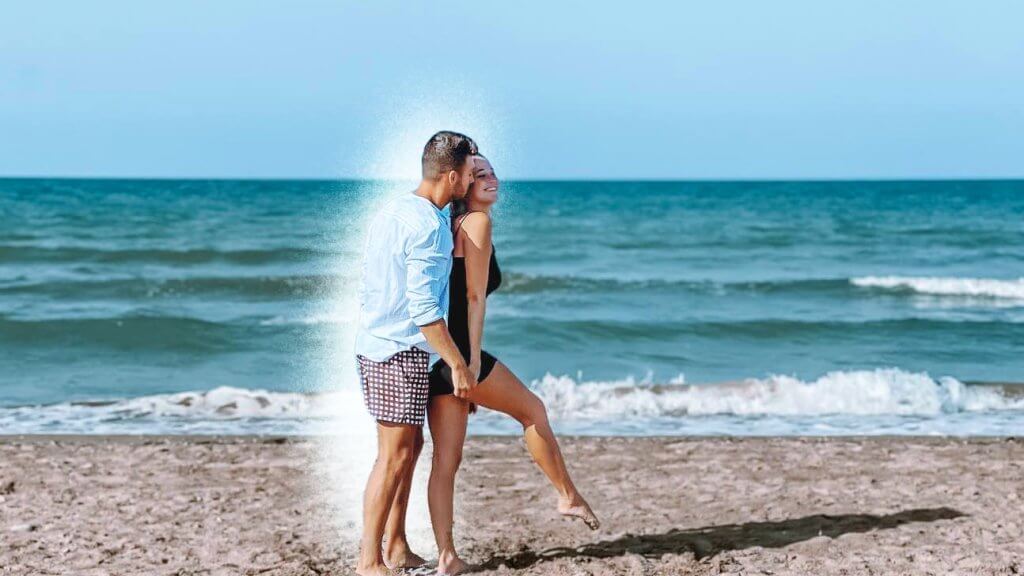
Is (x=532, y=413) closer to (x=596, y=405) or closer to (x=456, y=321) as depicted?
(x=456, y=321)

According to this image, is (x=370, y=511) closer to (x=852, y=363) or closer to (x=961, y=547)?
(x=961, y=547)

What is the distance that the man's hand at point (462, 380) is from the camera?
13.8 ft

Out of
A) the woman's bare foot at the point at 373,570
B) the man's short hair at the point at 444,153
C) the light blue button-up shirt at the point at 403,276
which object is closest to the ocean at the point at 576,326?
the man's short hair at the point at 444,153

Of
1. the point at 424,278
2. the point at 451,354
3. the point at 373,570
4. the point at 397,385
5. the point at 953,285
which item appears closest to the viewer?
the point at 424,278

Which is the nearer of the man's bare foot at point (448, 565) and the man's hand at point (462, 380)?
the man's hand at point (462, 380)

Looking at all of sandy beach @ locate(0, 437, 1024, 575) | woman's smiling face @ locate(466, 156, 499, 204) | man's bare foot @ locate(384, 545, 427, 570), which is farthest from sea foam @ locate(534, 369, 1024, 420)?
woman's smiling face @ locate(466, 156, 499, 204)

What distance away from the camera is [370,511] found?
177 inches

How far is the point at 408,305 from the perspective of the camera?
163 inches

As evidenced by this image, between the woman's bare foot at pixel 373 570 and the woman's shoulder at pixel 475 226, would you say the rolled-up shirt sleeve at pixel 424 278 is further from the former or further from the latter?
the woman's bare foot at pixel 373 570

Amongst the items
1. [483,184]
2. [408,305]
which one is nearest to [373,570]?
[408,305]

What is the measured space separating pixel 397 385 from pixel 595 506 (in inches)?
91.2

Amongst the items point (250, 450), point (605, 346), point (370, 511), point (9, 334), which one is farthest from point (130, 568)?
point (9, 334)

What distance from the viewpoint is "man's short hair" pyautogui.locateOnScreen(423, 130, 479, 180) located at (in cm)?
420

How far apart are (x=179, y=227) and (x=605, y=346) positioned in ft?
78.4
